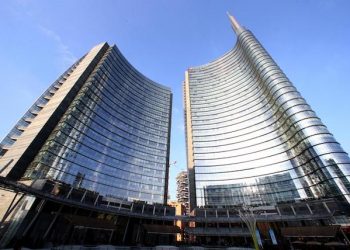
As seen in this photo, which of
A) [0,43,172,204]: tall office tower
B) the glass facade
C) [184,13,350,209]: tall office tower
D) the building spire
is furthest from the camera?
the building spire

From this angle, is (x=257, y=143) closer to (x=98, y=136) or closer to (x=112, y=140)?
(x=112, y=140)

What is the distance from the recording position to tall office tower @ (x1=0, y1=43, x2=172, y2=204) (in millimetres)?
47469

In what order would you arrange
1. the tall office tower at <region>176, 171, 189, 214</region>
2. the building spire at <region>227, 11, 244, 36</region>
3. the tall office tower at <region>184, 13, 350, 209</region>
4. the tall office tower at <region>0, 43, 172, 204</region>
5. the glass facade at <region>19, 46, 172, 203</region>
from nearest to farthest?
the tall office tower at <region>0, 43, 172, 204</region>
the tall office tower at <region>184, 13, 350, 209</region>
the glass facade at <region>19, 46, 172, 203</region>
the building spire at <region>227, 11, 244, 36</region>
the tall office tower at <region>176, 171, 189, 214</region>

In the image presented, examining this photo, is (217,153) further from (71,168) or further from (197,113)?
(71,168)

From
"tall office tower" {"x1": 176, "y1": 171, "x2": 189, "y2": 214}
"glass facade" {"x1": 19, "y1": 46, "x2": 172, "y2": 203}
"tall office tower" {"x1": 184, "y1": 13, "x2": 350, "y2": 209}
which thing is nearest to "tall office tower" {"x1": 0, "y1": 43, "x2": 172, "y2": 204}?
"glass facade" {"x1": 19, "y1": 46, "x2": 172, "y2": 203}

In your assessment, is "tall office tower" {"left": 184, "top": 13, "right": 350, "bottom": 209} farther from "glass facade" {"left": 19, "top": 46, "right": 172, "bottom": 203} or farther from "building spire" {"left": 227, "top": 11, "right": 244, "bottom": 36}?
"glass facade" {"left": 19, "top": 46, "right": 172, "bottom": 203}

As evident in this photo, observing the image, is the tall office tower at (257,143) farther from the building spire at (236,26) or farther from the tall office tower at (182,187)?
the tall office tower at (182,187)

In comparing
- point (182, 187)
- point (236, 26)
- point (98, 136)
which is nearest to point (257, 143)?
point (98, 136)

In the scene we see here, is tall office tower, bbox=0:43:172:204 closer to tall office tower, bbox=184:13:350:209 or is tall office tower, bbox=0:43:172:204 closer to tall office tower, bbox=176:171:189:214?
tall office tower, bbox=184:13:350:209

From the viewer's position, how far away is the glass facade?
2036 inches

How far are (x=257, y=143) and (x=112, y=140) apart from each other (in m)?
51.5

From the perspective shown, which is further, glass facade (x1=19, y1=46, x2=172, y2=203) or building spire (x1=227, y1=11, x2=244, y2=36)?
building spire (x1=227, y1=11, x2=244, y2=36)

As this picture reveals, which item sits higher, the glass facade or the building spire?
the building spire

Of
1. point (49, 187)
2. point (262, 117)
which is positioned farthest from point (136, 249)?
point (262, 117)
